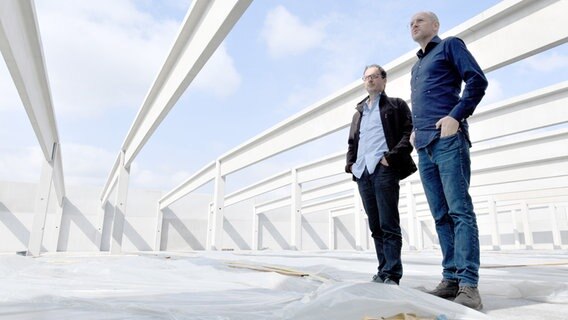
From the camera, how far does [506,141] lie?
11219 mm

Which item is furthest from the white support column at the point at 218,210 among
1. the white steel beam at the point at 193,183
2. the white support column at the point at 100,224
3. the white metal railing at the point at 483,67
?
the white support column at the point at 100,224

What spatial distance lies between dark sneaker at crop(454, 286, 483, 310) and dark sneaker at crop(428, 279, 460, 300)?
10.7 inches

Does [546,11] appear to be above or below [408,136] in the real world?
above

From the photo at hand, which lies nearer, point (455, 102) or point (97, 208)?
point (455, 102)

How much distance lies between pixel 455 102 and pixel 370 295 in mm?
1454

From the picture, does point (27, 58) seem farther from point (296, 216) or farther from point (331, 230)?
point (331, 230)

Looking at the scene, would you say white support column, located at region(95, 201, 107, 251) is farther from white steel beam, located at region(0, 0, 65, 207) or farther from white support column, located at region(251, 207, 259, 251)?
white steel beam, located at region(0, 0, 65, 207)

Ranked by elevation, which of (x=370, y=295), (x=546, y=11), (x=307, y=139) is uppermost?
(x=546, y=11)

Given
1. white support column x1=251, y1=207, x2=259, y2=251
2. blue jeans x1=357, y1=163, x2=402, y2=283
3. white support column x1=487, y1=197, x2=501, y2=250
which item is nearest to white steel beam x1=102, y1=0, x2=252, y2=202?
blue jeans x1=357, y1=163, x2=402, y2=283

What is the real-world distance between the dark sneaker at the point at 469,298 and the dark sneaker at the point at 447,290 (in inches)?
10.7

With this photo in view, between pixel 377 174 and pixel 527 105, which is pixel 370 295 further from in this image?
pixel 527 105

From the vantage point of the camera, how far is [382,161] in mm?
2484

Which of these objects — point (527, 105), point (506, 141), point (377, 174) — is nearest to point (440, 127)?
point (377, 174)

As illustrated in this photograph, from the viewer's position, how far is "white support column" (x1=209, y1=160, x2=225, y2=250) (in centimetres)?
1248
